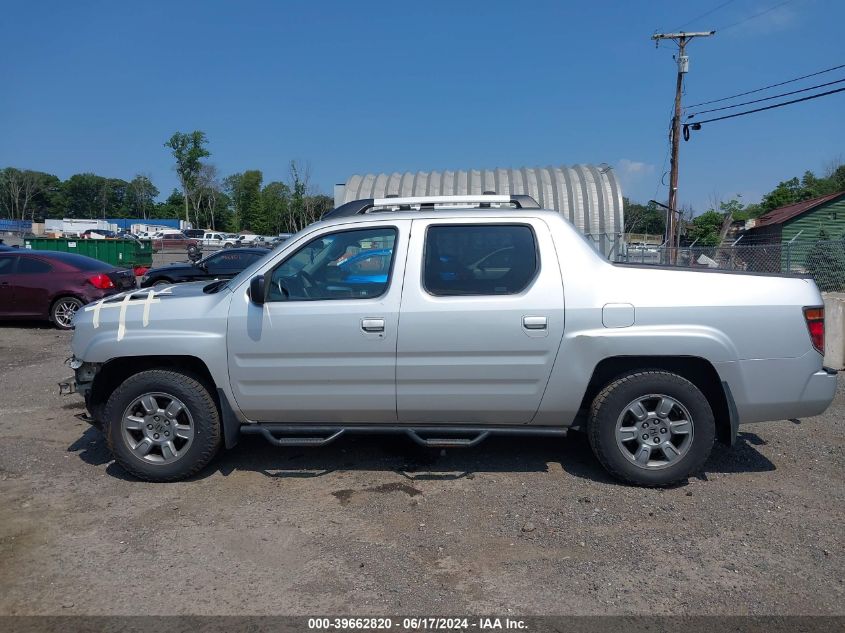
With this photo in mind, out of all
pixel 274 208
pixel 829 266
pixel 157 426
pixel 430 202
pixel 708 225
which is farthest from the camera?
pixel 274 208

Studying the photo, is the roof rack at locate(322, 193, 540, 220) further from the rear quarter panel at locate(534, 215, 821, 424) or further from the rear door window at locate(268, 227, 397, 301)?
the rear quarter panel at locate(534, 215, 821, 424)

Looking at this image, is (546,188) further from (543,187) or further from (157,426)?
(157,426)

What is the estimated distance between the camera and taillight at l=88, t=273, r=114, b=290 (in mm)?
11906

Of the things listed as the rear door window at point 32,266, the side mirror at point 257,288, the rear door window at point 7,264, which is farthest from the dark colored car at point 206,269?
the side mirror at point 257,288

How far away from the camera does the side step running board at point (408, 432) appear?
14.7 feet

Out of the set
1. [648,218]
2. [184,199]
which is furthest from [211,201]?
[648,218]

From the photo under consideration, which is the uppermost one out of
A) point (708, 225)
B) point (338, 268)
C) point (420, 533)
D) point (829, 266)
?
point (708, 225)

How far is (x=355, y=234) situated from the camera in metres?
4.67

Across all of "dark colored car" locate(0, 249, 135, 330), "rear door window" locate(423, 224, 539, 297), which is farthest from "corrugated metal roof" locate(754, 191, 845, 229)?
"rear door window" locate(423, 224, 539, 297)

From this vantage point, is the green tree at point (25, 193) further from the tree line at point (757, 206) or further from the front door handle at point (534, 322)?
the front door handle at point (534, 322)

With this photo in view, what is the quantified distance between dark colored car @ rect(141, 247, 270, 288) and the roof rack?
9893 millimetres

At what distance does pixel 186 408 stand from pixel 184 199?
88137 millimetres

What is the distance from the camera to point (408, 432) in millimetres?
4531

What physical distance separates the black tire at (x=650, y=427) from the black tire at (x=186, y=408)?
2.64 meters
